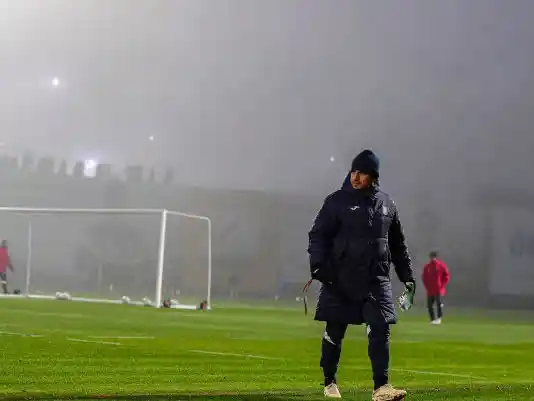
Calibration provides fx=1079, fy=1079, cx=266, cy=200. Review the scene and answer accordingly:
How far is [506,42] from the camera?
6631cm

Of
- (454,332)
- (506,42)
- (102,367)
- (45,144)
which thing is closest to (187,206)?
(45,144)

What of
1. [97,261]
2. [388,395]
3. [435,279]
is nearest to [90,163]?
[97,261]

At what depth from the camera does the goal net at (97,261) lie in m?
32.8

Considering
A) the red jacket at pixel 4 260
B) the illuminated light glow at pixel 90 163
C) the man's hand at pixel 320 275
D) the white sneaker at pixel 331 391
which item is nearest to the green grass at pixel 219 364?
the white sneaker at pixel 331 391

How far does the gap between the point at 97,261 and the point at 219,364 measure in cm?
3168

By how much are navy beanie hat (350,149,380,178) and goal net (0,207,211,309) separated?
22499 millimetres

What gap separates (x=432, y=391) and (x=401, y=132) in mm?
59522

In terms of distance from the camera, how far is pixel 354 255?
283 inches

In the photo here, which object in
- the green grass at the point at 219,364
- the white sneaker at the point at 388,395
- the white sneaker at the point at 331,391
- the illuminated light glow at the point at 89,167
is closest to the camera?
the white sneaker at the point at 388,395

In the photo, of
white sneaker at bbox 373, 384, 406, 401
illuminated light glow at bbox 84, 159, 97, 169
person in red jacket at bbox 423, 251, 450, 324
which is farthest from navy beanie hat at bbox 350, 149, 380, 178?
illuminated light glow at bbox 84, 159, 97, 169

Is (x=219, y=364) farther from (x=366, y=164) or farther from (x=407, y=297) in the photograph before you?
(x=366, y=164)

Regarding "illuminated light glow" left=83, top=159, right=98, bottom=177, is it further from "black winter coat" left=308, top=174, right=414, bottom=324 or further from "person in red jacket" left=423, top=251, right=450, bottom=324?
"black winter coat" left=308, top=174, right=414, bottom=324

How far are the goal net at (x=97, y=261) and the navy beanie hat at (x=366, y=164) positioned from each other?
2250 centimetres

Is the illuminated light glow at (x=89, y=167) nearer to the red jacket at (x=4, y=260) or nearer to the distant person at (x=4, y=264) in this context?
the distant person at (x=4, y=264)
